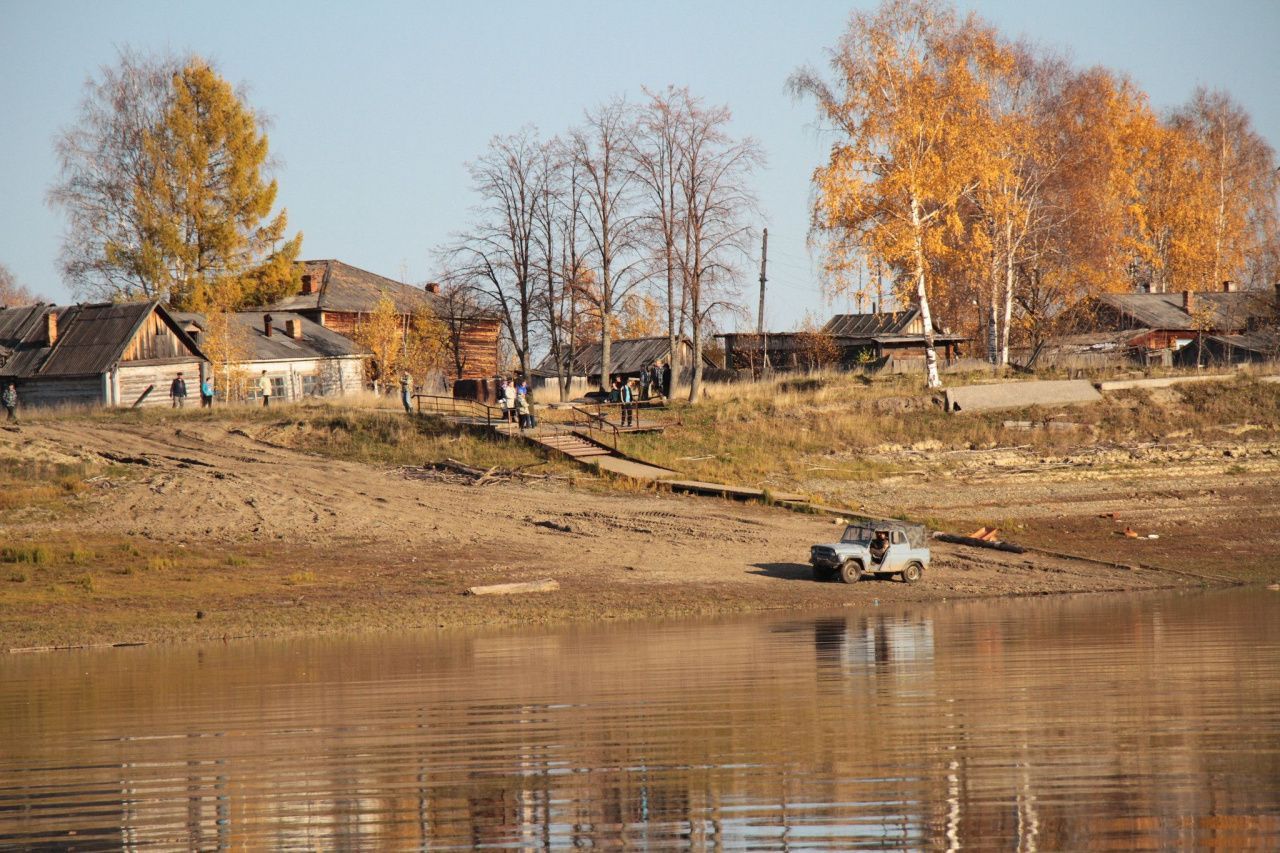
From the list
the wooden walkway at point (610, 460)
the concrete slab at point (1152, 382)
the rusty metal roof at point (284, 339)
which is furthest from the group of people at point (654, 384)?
the rusty metal roof at point (284, 339)

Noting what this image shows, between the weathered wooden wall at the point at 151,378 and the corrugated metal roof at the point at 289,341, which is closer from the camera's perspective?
the weathered wooden wall at the point at 151,378

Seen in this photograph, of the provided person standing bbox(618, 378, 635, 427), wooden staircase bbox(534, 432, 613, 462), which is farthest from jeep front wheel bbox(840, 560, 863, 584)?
person standing bbox(618, 378, 635, 427)

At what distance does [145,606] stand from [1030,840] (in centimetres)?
2256

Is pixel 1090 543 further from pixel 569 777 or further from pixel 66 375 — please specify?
pixel 66 375

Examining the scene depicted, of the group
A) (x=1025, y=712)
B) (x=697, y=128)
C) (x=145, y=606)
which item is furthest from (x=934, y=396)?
(x=1025, y=712)

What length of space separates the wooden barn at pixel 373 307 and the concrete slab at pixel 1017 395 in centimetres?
2881

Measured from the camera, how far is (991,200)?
56156 millimetres

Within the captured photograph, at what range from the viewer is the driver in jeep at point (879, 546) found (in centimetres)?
3234

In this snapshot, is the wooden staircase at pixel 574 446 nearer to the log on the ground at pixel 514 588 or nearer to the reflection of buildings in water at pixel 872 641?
the log on the ground at pixel 514 588

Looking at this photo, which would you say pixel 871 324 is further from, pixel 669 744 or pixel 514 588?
pixel 669 744

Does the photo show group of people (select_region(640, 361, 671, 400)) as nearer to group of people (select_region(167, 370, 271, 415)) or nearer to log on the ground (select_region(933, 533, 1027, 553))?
group of people (select_region(167, 370, 271, 415))

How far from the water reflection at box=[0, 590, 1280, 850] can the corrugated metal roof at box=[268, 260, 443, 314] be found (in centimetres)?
5377

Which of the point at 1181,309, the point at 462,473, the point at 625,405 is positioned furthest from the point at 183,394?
the point at 1181,309

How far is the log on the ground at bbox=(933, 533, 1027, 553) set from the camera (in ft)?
116
